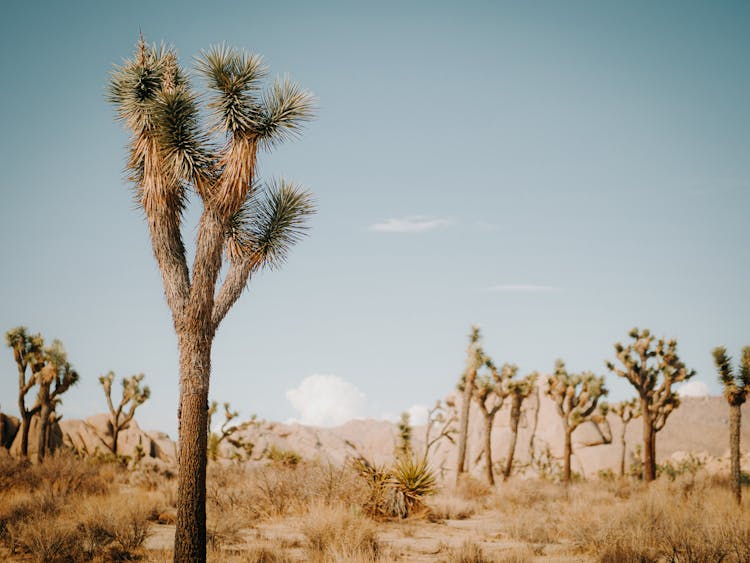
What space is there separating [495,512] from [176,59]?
14.9 meters

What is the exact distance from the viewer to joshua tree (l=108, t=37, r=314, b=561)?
784cm

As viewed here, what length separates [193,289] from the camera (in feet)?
26.8

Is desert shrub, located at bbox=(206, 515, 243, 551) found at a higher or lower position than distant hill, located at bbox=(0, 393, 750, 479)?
higher

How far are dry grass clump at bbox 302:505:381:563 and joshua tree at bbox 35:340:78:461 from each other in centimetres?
1883

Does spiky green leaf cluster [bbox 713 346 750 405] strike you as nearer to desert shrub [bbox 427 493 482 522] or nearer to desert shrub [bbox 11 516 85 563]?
desert shrub [bbox 427 493 482 522]

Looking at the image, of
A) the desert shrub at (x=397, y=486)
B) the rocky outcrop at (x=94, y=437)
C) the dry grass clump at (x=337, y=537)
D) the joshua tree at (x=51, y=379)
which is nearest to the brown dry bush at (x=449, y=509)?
the desert shrub at (x=397, y=486)

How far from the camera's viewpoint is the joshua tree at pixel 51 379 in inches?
953

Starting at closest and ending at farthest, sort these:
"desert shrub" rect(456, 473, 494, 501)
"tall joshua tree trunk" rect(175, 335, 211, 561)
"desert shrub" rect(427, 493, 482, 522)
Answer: "tall joshua tree trunk" rect(175, 335, 211, 561)
"desert shrub" rect(427, 493, 482, 522)
"desert shrub" rect(456, 473, 494, 501)

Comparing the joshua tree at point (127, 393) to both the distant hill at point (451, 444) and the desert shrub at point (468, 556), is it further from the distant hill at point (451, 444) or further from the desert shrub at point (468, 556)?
the desert shrub at point (468, 556)

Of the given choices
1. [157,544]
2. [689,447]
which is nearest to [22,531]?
[157,544]

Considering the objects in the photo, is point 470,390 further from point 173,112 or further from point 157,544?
point 173,112

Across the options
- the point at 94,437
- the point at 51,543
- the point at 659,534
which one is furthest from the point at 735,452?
the point at 94,437

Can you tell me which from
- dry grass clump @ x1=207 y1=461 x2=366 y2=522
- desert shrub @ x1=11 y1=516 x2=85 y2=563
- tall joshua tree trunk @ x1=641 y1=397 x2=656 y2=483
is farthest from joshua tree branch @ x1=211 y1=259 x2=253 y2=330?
tall joshua tree trunk @ x1=641 y1=397 x2=656 y2=483

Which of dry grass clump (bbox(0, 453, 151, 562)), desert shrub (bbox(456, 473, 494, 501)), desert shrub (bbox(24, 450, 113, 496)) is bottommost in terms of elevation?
desert shrub (bbox(456, 473, 494, 501))
